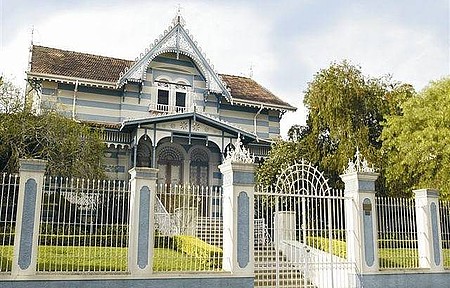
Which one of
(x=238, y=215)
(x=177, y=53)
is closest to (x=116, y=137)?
(x=177, y=53)

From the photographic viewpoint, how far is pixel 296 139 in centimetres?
2123

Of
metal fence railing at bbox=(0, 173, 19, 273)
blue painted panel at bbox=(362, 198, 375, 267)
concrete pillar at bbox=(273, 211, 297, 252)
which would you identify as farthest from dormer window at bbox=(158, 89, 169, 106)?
metal fence railing at bbox=(0, 173, 19, 273)

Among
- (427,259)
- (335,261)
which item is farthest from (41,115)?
(427,259)

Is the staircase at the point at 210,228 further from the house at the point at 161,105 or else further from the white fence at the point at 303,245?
the house at the point at 161,105

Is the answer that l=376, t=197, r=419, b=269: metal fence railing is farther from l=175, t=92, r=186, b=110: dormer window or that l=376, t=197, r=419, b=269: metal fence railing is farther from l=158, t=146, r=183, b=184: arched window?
l=175, t=92, r=186, b=110: dormer window

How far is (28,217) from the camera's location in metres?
9.01

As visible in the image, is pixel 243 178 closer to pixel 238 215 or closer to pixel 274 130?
Result: pixel 238 215

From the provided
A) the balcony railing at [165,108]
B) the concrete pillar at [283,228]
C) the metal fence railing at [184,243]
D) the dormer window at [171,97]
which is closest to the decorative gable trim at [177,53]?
the dormer window at [171,97]

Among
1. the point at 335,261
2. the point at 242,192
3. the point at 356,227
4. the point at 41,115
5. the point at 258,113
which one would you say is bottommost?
the point at 335,261

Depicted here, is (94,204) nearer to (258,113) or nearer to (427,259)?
(427,259)

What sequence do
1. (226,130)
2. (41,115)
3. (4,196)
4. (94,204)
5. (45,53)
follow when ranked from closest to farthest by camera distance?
(4,196), (94,204), (41,115), (226,130), (45,53)

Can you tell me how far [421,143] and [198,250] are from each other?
9.83 metres

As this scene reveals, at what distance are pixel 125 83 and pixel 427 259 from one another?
13968 mm

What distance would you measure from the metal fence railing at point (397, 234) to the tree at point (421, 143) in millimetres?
5126
